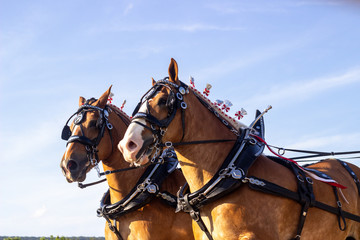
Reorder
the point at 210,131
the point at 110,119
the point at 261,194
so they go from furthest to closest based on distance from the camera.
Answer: the point at 110,119 < the point at 210,131 < the point at 261,194

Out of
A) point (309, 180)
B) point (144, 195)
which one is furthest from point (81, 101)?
point (309, 180)

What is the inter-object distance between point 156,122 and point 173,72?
96 cm

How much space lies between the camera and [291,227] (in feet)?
21.7

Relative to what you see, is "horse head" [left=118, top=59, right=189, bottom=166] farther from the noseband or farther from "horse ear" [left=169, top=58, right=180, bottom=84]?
the noseband

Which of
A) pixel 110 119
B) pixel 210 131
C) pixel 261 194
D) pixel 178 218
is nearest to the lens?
pixel 261 194

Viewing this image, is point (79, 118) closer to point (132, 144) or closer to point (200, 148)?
point (132, 144)

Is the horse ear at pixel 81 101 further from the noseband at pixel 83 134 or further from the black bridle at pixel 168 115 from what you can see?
the black bridle at pixel 168 115

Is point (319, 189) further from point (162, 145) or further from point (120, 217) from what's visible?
point (120, 217)

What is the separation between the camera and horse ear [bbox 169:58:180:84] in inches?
278

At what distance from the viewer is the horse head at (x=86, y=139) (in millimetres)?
8391

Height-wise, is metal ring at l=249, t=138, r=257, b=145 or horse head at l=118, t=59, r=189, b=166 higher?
horse head at l=118, t=59, r=189, b=166

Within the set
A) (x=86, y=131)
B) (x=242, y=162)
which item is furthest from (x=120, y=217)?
(x=242, y=162)

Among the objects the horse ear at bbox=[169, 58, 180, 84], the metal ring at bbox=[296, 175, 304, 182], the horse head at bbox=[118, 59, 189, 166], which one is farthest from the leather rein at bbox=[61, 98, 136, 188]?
the metal ring at bbox=[296, 175, 304, 182]

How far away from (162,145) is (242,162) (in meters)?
1.18
